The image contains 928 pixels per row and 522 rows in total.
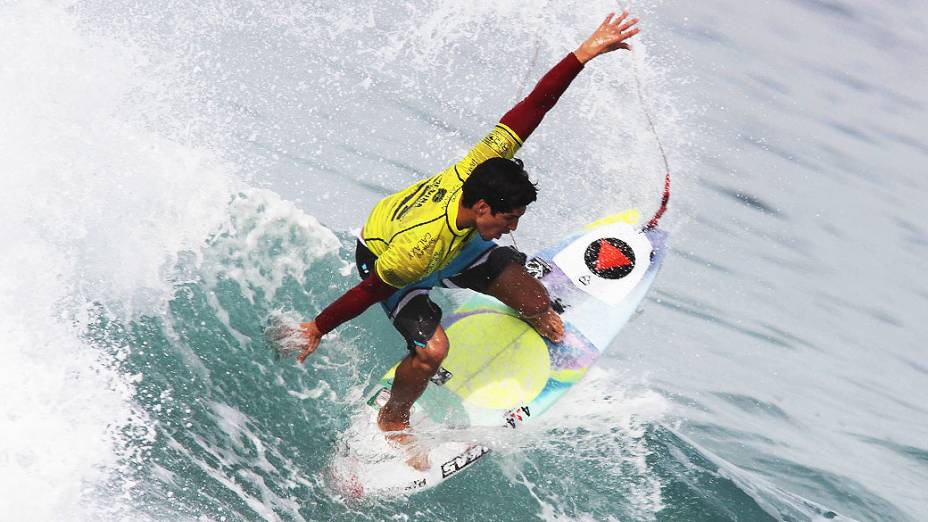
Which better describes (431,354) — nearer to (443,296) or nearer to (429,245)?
(429,245)

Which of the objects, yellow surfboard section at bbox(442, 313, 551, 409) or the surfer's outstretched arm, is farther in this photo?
yellow surfboard section at bbox(442, 313, 551, 409)

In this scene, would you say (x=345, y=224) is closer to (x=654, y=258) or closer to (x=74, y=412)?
(x=654, y=258)

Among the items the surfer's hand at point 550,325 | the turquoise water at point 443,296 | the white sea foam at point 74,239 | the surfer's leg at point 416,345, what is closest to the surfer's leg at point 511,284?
the surfer's hand at point 550,325

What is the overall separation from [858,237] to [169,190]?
8520mm

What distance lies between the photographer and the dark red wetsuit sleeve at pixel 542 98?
5.02 m

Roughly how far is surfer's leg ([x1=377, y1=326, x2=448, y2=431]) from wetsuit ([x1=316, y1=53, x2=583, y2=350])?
0.20ft

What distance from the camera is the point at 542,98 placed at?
5043 mm

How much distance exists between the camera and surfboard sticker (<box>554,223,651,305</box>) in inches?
257

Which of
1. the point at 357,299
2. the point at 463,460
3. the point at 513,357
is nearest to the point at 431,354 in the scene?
the point at 357,299

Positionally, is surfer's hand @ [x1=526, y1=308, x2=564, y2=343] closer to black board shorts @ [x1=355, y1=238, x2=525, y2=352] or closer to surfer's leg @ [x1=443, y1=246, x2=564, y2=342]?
surfer's leg @ [x1=443, y1=246, x2=564, y2=342]

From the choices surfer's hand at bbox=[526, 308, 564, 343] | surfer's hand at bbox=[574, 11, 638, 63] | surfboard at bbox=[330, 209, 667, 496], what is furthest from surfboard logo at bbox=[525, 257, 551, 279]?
surfer's hand at bbox=[574, 11, 638, 63]

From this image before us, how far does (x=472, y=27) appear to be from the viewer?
527 inches

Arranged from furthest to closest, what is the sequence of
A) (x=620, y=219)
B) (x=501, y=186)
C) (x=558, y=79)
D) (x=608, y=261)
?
(x=620, y=219) < (x=608, y=261) < (x=558, y=79) < (x=501, y=186)

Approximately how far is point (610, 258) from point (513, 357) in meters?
1.17
